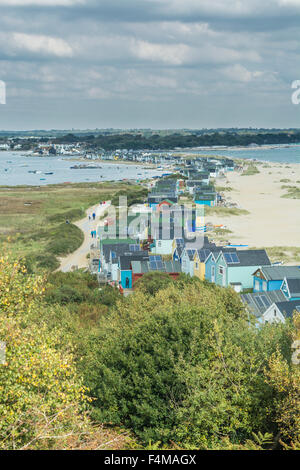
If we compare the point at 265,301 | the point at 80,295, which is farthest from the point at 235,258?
the point at 80,295

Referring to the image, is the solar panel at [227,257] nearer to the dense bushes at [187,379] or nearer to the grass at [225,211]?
the dense bushes at [187,379]

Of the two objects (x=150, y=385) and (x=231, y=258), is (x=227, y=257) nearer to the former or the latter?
(x=231, y=258)

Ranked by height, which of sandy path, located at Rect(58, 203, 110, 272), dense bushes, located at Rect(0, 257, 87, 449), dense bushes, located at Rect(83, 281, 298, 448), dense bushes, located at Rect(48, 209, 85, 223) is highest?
dense bushes, located at Rect(0, 257, 87, 449)

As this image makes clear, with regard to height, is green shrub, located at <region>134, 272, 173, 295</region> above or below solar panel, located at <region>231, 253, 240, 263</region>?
below

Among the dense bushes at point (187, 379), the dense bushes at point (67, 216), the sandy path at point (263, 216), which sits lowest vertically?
the dense bushes at point (67, 216)

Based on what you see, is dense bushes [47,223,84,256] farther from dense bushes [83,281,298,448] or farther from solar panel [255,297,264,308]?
dense bushes [83,281,298,448]

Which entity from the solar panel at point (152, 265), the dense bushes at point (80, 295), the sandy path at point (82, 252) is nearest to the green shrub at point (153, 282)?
Result: the solar panel at point (152, 265)

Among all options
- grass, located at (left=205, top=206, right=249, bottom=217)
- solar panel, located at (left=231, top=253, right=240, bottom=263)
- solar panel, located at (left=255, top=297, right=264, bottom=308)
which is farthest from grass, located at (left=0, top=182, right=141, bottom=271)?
grass, located at (left=205, top=206, right=249, bottom=217)
